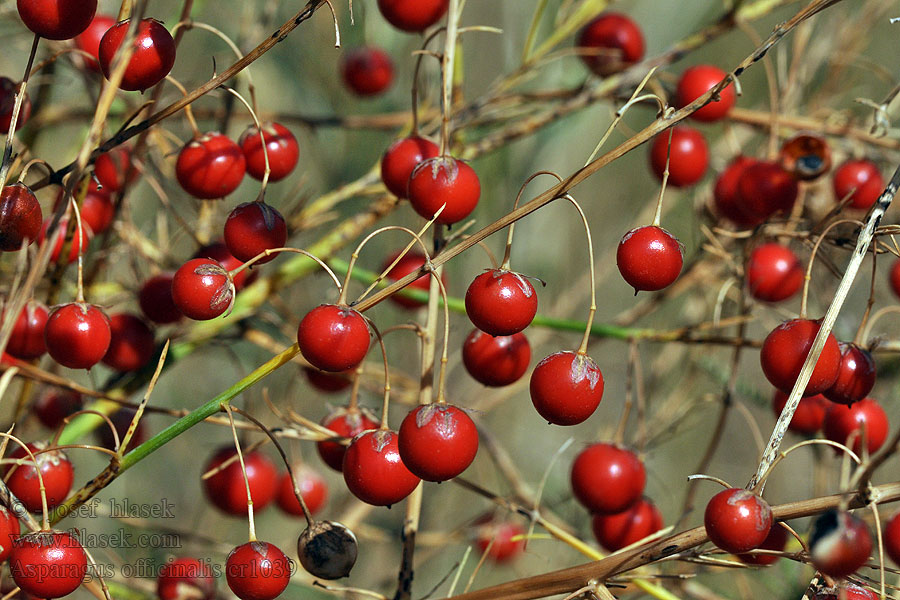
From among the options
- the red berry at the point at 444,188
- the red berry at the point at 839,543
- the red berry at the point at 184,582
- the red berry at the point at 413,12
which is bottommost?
the red berry at the point at 839,543

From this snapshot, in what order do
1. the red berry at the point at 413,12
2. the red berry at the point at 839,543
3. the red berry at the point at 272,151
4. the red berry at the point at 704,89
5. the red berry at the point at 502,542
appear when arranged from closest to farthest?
1. the red berry at the point at 839,543
2. the red berry at the point at 272,151
3. the red berry at the point at 413,12
4. the red berry at the point at 704,89
5. the red berry at the point at 502,542

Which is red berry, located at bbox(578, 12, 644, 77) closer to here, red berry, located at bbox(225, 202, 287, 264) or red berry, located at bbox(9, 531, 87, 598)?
red berry, located at bbox(225, 202, 287, 264)

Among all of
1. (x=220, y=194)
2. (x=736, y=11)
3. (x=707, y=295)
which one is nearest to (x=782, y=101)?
(x=736, y=11)

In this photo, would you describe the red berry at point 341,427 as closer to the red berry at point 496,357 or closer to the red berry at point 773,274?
the red berry at point 496,357

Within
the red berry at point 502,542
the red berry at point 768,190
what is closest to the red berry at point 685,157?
the red berry at point 768,190

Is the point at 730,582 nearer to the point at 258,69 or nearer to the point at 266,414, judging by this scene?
the point at 266,414

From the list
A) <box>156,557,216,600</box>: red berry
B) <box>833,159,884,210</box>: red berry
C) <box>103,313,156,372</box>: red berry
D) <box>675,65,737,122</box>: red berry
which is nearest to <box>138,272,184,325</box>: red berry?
<box>103,313,156,372</box>: red berry

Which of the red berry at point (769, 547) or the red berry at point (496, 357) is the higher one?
the red berry at point (496, 357)
